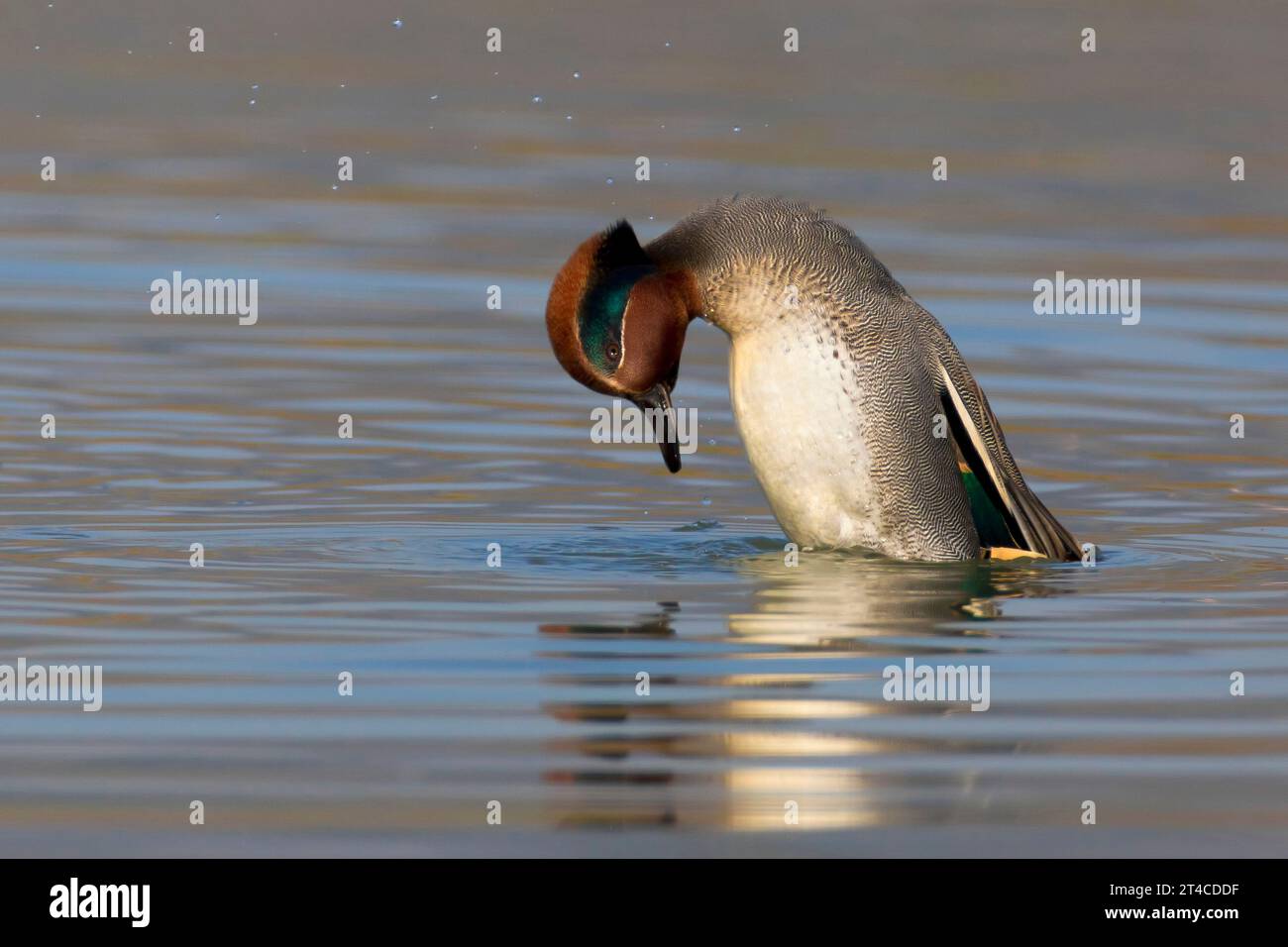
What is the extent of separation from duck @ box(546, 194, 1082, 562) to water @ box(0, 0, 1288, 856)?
274 mm

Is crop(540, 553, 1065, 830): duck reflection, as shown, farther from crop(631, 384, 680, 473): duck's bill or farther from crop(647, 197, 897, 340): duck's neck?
crop(647, 197, 897, 340): duck's neck

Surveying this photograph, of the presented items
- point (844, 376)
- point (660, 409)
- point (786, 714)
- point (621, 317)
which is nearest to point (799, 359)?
point (844, 376)

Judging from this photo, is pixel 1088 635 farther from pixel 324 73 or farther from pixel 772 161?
pixel 324 73

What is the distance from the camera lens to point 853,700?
27.5 ft

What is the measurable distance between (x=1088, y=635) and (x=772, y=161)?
12707 millimetres

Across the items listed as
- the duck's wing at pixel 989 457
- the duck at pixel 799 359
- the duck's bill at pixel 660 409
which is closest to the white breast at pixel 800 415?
the duck at pixel 799 359

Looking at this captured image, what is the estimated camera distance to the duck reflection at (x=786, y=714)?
7.32 meters

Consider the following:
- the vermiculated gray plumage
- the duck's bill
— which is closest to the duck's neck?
the vermiculated gray plumage

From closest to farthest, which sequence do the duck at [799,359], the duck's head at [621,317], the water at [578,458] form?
the water at [578,458] < the duck's head at [621,317] < the duck at [799,359]

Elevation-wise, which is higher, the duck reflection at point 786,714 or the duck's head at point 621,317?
the duck's head at point 621,317

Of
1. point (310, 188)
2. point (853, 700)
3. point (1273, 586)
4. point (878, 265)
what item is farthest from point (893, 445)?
point (310, 188)

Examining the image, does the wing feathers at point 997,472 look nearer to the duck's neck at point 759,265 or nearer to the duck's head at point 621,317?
the duck's neck at point 759,265

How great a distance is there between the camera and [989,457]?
10773 mm

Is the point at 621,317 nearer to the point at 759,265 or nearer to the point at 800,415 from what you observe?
the point at 759,265
